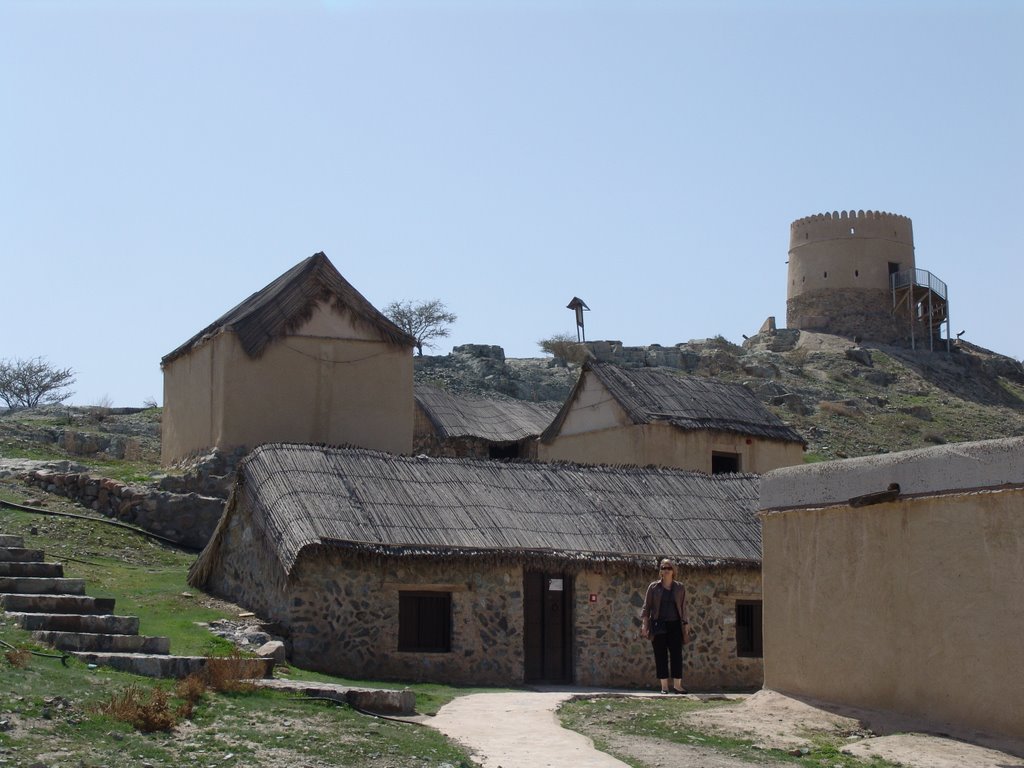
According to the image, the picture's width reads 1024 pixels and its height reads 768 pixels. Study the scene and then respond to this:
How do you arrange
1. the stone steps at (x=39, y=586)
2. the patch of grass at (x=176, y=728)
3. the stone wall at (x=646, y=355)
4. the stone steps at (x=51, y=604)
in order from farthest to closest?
the stone wall at (x=646, y=355), the stone steps at (x=39, y=586), the stone steps at (x=51, y=604), the patch of grass at (x=176, y=728)

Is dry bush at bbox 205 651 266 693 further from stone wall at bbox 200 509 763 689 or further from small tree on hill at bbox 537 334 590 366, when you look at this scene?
small tree on hill at bbox 537 334 590 366

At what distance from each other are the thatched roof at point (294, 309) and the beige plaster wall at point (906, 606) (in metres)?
13.1

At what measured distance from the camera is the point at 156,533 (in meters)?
20.4

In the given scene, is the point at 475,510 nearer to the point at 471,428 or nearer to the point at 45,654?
the point at 45,654

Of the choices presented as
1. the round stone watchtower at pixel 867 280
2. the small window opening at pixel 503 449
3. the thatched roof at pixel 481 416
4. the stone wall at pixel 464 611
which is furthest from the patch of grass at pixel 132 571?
the round stone watchtower at pixel 867 280

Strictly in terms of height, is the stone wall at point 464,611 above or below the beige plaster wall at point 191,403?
below

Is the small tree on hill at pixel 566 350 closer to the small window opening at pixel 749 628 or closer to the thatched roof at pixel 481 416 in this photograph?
the thatched roof at pixel 481 416

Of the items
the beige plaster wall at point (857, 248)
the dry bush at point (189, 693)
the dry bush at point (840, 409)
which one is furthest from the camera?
the beige plaster wall at point (857, 248)

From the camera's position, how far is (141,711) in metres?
8.85

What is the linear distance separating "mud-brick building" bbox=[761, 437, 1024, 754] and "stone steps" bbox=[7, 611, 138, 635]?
21.5 ft

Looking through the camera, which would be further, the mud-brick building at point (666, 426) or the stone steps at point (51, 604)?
the mud-brick building at point (666, 426)

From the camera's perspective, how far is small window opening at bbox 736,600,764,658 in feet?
58.3

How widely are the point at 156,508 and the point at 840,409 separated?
99.3ft

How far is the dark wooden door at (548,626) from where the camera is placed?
1647 cm
